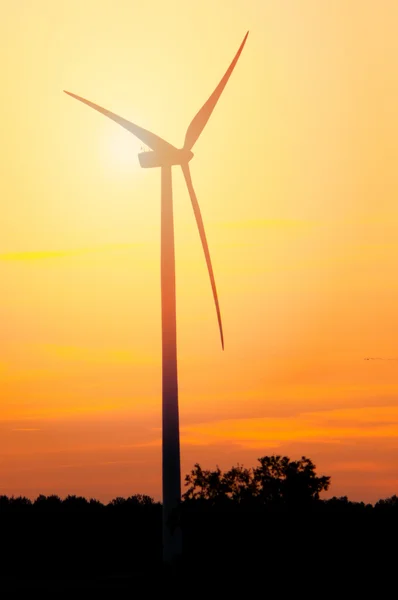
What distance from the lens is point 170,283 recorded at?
85.3 meters

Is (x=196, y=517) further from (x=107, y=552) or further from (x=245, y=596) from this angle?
(x=245, y=596)

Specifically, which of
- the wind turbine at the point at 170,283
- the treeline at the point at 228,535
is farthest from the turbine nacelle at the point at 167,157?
the treeline at the point at 228,535

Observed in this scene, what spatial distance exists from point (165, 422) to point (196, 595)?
12.1m

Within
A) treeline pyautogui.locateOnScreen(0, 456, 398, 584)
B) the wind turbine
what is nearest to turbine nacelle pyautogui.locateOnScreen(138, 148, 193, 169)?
the wind turbine

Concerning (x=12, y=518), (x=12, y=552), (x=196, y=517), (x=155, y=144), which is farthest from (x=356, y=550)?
(x=12, y=518)

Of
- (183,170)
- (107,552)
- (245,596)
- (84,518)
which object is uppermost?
(183,170)

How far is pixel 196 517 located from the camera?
343 ft

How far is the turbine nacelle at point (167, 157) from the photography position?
301 feet

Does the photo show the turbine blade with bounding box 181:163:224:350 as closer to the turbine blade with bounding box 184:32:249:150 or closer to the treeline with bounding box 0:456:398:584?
the turbine blade with bounding box 184:32:249:150

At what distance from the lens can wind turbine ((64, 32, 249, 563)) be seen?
267ft

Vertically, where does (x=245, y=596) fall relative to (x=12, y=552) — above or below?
below

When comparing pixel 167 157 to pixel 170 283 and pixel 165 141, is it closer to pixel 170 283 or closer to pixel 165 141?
pixel 165 141

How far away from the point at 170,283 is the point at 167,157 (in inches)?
464

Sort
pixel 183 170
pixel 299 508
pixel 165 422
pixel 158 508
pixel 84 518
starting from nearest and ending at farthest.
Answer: pixel 165 422, pixel 183 170, pixel 299 508, pixel 84 518, pixel 158 508
